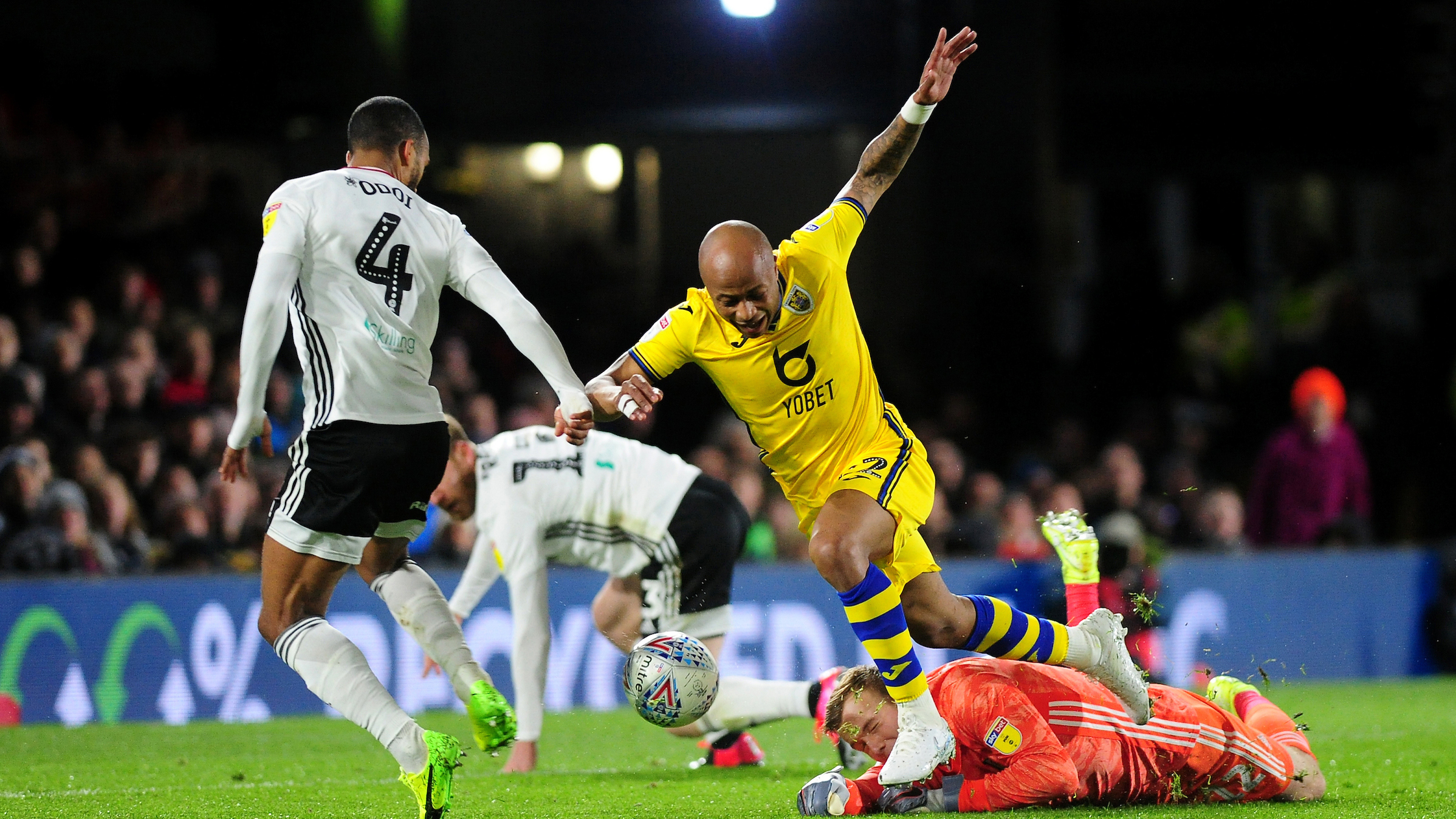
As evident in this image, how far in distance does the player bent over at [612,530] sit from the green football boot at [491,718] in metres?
1.96

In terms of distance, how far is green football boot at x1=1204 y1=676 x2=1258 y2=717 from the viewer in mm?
6184

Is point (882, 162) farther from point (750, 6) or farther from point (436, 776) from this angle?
point (750, 6)

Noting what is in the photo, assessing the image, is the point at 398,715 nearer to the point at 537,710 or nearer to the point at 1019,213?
the point at 537,710

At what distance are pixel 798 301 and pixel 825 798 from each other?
1.75 metres

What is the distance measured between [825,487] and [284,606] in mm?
1978

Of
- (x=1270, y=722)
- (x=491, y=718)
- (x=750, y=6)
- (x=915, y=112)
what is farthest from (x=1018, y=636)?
(x=750, y=6)

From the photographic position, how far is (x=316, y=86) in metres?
15.5

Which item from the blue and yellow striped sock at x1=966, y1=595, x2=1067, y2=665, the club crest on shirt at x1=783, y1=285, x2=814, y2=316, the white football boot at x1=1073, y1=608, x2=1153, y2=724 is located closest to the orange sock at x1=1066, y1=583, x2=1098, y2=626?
the white football boot at x1=1073, y1=608, x2=1153, y2=724

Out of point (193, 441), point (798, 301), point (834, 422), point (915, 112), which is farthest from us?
point (193, 441)

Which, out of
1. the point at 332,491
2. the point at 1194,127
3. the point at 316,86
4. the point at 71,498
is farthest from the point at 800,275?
the point at 1194,127

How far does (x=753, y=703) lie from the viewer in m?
7.15

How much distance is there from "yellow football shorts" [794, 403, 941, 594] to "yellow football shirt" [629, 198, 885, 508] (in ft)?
0.16

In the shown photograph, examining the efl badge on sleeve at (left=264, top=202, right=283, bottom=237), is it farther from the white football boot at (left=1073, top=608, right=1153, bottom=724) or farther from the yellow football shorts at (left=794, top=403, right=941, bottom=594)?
the white football boot at (left=1073, top=608, right=1153, bottom=724)

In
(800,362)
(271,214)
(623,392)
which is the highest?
(271,214)
